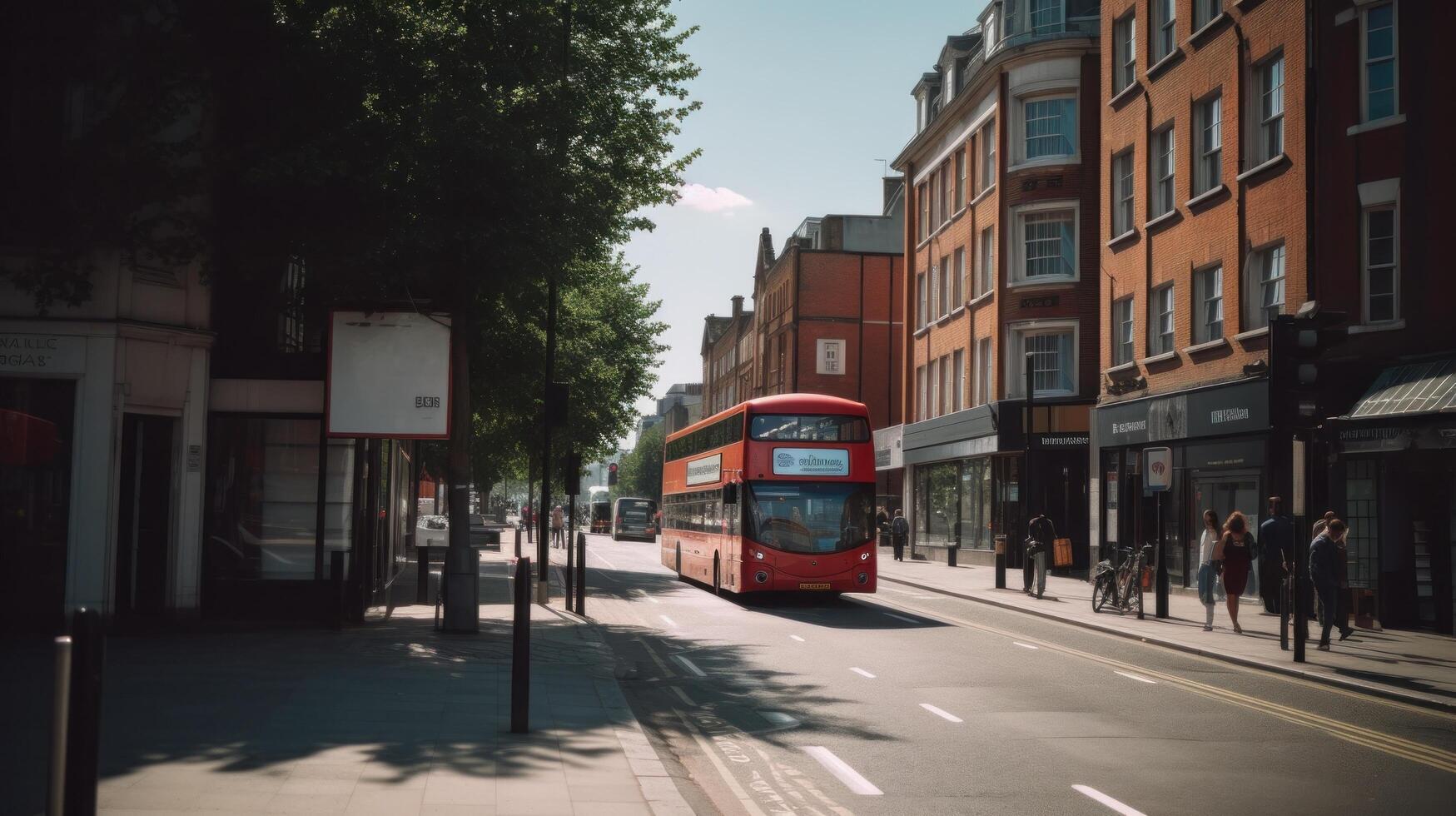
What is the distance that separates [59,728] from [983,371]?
39.4 m

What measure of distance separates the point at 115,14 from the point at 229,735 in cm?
1063

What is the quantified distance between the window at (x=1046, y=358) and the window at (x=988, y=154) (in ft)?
17.0

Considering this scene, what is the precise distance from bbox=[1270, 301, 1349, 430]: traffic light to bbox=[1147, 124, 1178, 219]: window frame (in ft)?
46.8

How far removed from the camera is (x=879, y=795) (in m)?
7.90

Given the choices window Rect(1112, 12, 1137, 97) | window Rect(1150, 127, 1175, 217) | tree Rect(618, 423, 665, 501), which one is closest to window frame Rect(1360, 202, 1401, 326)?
window Rect(1150, 127, 1175, 217)

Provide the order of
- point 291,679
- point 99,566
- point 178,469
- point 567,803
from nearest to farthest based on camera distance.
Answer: point 567,803 → point 291,679 → point 99,566 → point 178,469

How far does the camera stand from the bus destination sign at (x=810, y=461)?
2391 cm

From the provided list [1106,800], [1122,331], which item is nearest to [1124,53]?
[1122,331]

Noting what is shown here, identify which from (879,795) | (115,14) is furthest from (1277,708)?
(115,14)

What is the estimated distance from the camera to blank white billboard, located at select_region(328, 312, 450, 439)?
55.1ft

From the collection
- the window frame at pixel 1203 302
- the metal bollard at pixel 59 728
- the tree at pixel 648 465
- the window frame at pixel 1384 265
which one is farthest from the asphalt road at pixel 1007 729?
the tree at pixel 648 465

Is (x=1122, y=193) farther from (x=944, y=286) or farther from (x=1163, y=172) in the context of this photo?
(x=944, y=286)

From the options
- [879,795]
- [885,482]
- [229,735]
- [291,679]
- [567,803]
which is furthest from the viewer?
[885,482]

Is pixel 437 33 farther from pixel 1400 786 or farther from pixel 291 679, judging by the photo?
pixel 1400 786
